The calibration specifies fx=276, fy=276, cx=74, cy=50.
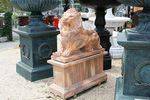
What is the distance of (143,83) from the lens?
3.56m

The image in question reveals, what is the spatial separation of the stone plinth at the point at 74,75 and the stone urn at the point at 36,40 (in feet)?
2.90

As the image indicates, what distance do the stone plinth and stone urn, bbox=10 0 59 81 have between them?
88 cm

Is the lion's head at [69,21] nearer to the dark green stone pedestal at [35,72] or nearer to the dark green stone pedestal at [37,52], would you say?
the dark green stone pedestal at [37,52]

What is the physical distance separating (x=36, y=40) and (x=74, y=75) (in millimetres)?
1304

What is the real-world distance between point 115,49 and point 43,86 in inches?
109

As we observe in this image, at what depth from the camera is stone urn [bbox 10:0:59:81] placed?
5.41 meters

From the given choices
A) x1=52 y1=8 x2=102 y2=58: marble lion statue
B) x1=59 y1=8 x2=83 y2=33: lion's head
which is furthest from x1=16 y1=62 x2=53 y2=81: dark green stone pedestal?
x1=59 y1=8 x2=83 y2=33: lion's head

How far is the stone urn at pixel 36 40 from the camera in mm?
5406

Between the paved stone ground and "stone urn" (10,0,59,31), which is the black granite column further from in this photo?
"stone urn" (10,0,59,31)

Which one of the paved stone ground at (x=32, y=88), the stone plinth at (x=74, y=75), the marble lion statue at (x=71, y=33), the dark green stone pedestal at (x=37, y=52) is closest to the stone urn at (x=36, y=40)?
the dark green stone pedestal at (x=37, y=52)

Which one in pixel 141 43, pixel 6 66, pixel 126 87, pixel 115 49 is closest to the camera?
pixel 141 43

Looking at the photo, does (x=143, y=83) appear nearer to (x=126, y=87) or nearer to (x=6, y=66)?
(x=126, y=87)

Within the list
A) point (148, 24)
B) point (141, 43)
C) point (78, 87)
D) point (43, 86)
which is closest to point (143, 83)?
point (141, 43)

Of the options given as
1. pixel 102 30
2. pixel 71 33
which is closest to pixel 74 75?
pixel 71 33
